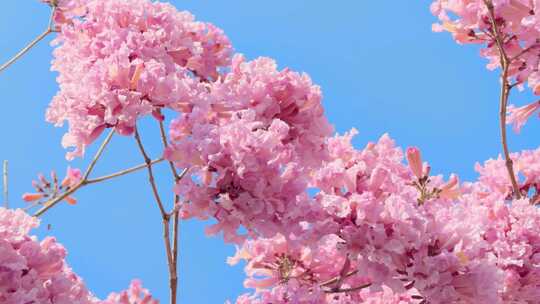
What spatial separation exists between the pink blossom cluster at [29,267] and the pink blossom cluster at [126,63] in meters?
0.46

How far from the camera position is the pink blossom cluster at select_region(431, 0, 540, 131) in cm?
444

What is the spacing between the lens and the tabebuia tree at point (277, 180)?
10.2 ft

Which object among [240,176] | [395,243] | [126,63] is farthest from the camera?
[126,63]

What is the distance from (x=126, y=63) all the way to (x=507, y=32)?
2.36 meters

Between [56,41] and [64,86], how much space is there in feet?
2.86

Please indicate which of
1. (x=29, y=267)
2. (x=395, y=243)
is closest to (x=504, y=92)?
(x=395, y=243)

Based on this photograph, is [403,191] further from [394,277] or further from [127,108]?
[127,108]

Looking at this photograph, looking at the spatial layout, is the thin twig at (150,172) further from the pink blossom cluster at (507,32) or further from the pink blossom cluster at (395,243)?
the pink blossom cluster at (507,32)

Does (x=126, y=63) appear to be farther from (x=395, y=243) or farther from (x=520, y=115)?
(x=520, y=115)

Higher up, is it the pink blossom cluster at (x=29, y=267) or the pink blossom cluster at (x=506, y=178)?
the pink blossom cluster at (x=506, y=178)

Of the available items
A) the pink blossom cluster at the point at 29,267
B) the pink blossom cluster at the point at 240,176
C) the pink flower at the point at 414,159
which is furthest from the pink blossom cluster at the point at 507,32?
the pink blossom cluster at the point at 29,267

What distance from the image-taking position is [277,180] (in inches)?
121

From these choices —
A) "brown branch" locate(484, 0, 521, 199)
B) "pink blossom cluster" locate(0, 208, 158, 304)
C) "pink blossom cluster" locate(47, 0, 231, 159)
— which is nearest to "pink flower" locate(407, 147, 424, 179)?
"brown branch" locate(484, 0, 521, 199)

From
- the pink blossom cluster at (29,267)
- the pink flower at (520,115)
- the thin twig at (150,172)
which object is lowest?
the pink blossom cluster at (29,267)
